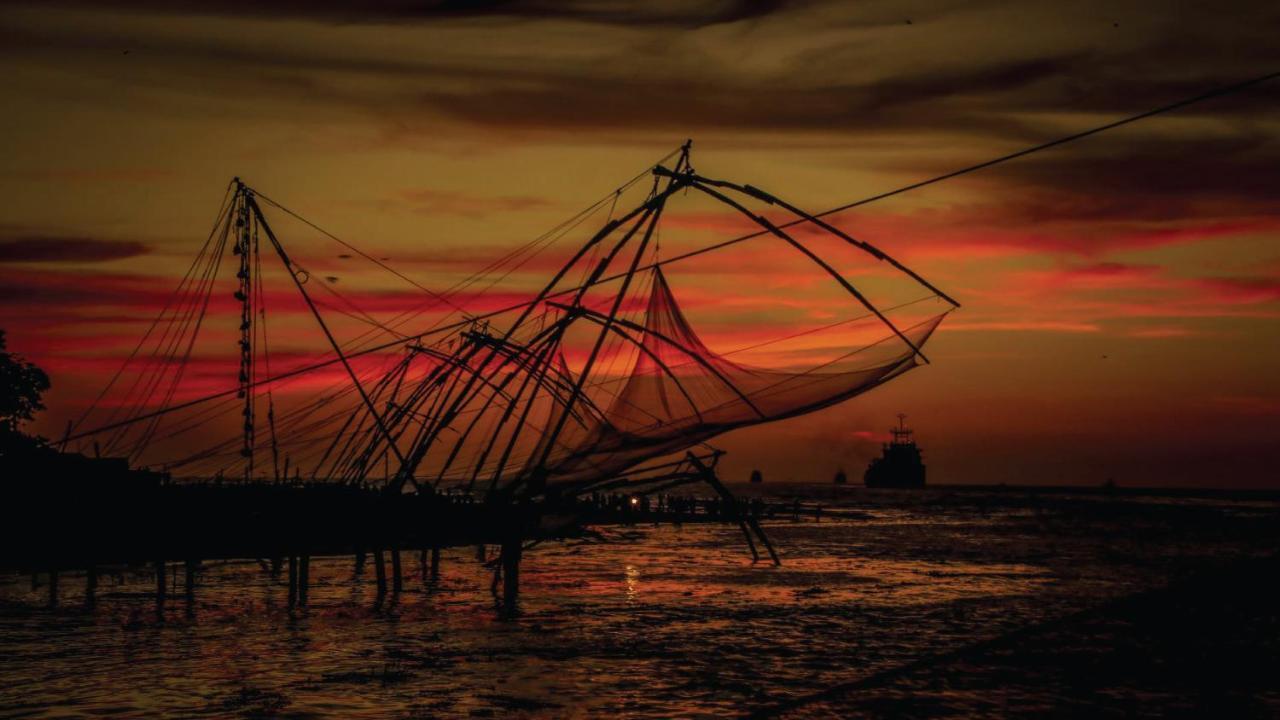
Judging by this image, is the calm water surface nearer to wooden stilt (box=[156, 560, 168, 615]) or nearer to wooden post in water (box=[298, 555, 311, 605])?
wooden stilt (box=[156, 560, 168, 615])

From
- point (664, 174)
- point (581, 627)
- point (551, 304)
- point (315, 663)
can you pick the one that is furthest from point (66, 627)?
point (664, 174)

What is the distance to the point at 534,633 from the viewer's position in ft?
54.0

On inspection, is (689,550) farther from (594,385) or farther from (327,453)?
(594,385)

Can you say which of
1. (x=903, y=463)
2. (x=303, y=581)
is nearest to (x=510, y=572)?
(x=303, y=581)

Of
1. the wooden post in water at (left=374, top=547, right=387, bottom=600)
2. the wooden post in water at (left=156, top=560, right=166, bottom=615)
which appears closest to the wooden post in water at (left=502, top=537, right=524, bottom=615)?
the wooden post in water at (left=374, top=547, right=387, bottom=600)

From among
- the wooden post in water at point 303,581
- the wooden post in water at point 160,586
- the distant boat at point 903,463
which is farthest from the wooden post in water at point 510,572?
the distant boat at point 903,463

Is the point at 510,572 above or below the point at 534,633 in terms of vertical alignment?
above

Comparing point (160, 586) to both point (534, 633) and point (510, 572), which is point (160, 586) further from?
point (534, 633)

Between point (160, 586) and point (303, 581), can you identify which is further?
point (303, 581)

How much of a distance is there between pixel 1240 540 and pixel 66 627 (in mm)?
40379

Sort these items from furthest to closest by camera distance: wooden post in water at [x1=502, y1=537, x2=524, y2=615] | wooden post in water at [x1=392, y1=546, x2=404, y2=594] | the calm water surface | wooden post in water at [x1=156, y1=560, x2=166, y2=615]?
wooden post in water at [x1=392, y1=546, x2=404, y2=594]
wooden post in water at [x1=156, y1=560, x2=166, y2=615]
wooden post in water at [x1=502, y1=537, x2=524, y2=615]
the calm water surface

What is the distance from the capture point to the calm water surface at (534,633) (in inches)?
460

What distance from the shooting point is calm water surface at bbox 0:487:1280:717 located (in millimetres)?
11680

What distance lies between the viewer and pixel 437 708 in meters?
11.1
